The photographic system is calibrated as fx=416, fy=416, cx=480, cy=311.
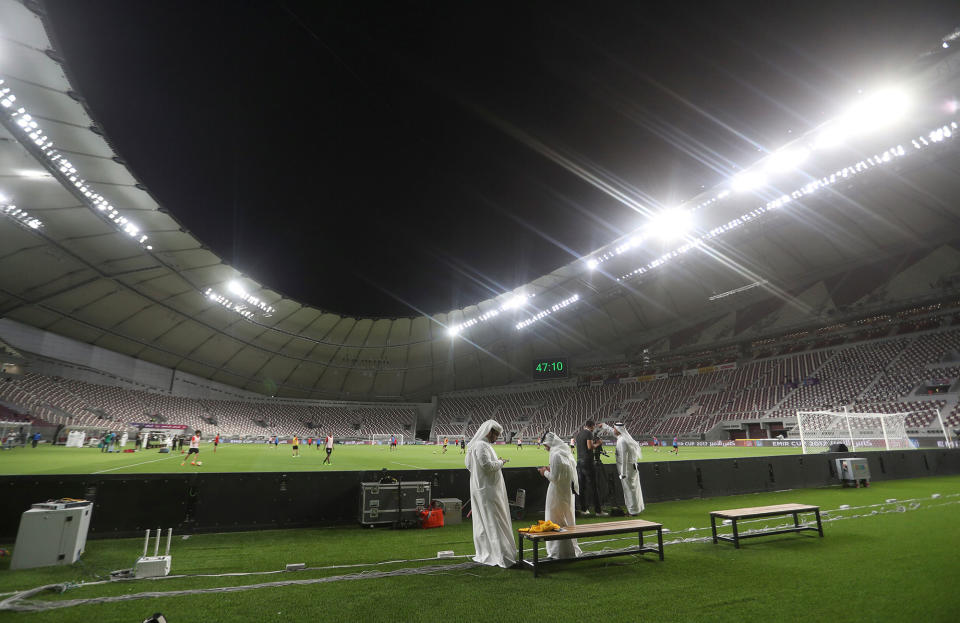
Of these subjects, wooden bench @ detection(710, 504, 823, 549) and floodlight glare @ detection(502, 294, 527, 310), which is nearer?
wooden bench @ detection(710, 504, 823, 549)

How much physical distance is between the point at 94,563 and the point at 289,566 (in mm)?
2727

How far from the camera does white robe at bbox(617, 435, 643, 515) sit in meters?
9.37

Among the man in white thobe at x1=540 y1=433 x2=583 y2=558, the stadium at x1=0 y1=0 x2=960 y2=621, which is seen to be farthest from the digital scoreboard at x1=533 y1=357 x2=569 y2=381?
the man in white thobe at x1=540 y1=433 x2=583 y2=558

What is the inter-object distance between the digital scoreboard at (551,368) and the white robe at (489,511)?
20.2 m

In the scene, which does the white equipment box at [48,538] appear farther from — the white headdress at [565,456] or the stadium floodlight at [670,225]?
the stadium floodlight at [670,225]

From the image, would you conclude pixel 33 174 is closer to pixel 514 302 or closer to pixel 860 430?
pixel 514 302

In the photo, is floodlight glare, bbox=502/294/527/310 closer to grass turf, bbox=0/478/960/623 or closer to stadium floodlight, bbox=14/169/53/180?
stadium floodlight, bbox=14/169/53/180

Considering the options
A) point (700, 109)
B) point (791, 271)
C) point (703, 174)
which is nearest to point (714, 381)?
point (791, 271)

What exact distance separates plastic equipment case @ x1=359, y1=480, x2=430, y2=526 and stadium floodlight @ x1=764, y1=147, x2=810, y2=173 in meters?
25.4

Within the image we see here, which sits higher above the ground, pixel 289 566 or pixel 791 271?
pixel 791 271

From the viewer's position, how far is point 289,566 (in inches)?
204

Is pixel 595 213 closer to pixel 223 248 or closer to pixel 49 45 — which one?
pixel 49 45

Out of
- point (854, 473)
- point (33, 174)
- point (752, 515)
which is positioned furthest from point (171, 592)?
point (33, 174)

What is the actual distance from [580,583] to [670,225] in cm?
2997
